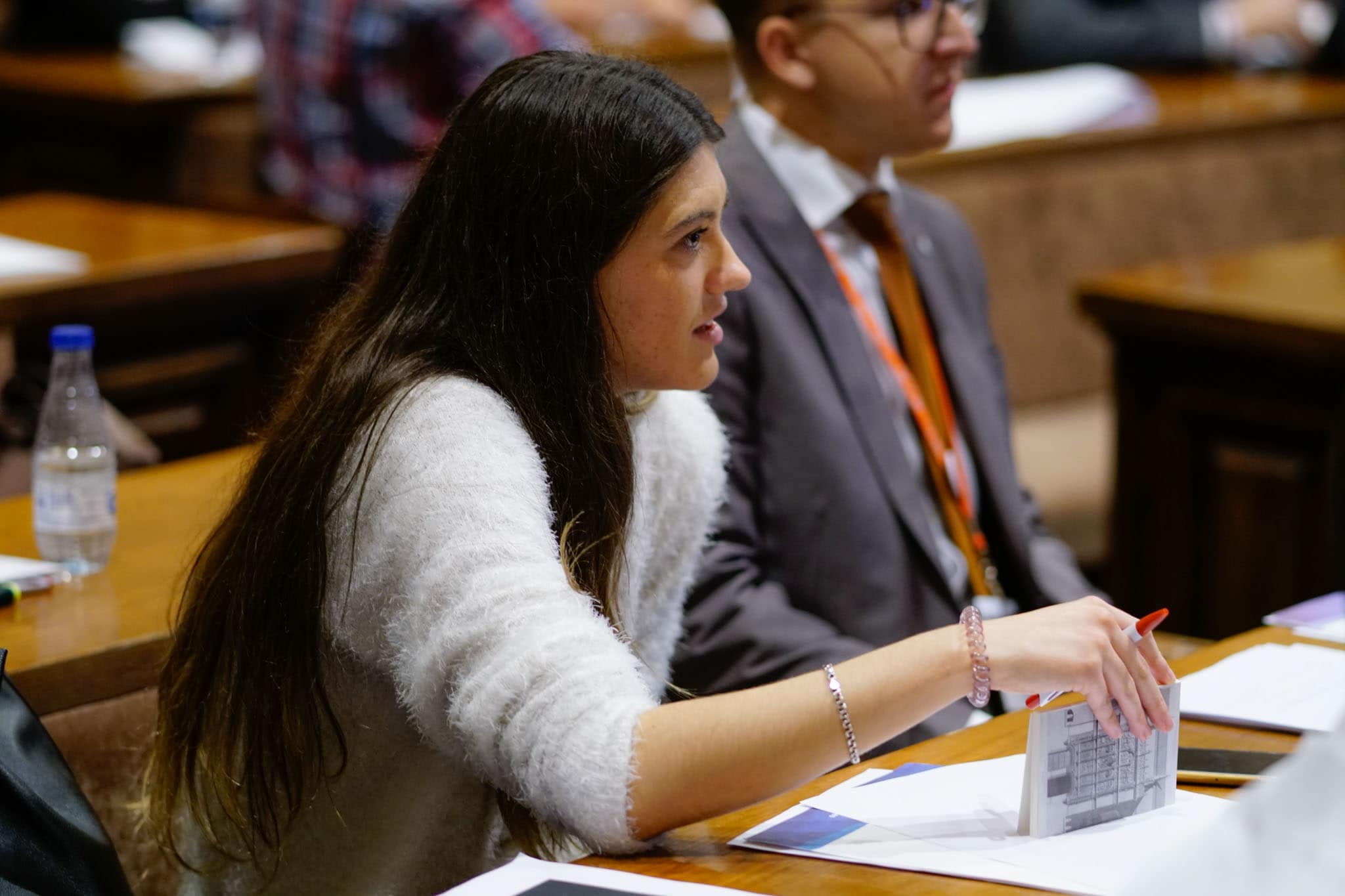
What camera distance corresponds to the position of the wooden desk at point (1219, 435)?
3.27 meters

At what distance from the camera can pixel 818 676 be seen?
1.36 m

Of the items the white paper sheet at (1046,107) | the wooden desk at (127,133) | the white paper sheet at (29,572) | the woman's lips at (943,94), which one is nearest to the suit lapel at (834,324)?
the woman's lips at (943,94)

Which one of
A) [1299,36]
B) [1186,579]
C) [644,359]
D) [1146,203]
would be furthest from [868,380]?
[1299,36]

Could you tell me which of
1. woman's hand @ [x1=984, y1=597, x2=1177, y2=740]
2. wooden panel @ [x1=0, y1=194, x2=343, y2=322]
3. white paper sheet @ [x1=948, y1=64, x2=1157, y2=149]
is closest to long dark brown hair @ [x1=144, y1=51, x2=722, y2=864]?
woman's hand @ [x1=984, y1=597, x2=1177, y2=740]

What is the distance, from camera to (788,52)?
2.29 metres

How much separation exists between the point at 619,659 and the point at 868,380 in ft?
2.93

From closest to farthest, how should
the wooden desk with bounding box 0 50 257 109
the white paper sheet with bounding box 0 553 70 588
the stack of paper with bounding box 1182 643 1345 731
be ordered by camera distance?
the stack of paper with bounding box 1182 643 1345 731
the white paper sheet with bounding box 0 553 70 588
the wooden desk with bounding box 0 50 257 109

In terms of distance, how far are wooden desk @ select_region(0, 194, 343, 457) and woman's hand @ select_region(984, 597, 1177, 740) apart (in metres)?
2.09

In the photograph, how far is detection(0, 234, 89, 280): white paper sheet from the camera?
3.08 metres

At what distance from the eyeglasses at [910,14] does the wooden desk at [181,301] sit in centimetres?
131

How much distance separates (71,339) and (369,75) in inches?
89.1

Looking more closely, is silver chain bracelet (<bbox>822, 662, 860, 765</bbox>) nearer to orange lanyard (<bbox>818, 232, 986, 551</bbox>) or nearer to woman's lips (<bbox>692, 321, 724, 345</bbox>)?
woman's lips (<bbox>692, 321, 724, 345</bbox>)

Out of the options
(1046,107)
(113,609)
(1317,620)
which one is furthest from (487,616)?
(1046,107)

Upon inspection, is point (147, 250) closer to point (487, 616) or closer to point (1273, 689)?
point (487, 616)
